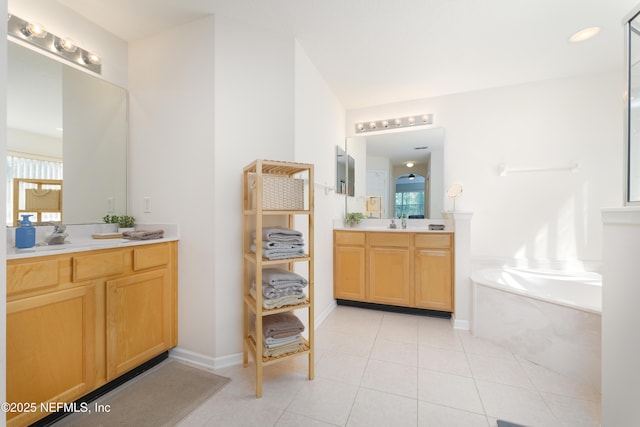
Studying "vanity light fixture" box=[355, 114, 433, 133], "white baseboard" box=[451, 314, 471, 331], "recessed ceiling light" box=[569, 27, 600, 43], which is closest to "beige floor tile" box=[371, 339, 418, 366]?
"white baseboard" box=[451, 314, 471, 331]

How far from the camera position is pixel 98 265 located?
4.92ft

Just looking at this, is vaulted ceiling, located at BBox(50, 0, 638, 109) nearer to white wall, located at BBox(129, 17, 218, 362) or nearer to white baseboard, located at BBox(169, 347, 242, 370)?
white wall, located at BBox(129, 17, 218, 362)

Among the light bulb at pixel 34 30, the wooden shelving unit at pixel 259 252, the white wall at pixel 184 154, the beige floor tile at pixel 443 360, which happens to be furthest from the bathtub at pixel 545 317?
the light bulb at pixel 34 30

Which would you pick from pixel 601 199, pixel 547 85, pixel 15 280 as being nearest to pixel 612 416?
pixel 601 199

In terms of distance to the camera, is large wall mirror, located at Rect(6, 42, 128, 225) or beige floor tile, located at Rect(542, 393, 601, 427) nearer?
beige floor tile, located at Rect(542, 393, 601, 427)

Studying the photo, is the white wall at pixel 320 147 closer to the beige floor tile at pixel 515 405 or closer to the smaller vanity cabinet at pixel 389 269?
the smaller vanity cabinet at pixel 389 269

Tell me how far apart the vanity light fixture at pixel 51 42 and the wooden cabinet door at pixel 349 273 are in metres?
2.74

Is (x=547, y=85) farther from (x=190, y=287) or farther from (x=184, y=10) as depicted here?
(x=190, y=287)

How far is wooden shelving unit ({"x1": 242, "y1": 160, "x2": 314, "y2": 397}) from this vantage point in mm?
1541

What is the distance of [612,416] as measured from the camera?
112 centimetres

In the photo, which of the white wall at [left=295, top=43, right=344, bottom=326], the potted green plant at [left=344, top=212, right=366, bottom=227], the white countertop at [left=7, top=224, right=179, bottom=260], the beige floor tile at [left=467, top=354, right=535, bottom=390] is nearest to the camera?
the white countertop at [left=7, top=224, right=179, bottom=260]

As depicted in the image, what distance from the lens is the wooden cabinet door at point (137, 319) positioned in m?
1.56

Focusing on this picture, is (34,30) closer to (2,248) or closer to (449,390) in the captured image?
(2,248)

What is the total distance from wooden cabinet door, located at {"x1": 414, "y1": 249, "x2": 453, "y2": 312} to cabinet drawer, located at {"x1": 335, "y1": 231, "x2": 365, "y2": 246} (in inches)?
24.8
